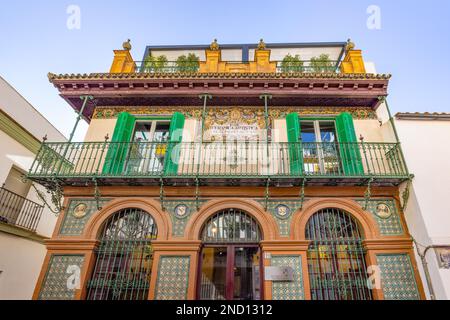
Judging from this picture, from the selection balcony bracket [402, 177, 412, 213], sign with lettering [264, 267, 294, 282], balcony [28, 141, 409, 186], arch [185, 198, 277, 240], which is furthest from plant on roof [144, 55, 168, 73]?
balcony bracket [402, 177, 412, 213]

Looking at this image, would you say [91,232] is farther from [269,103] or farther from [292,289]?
[269,103]

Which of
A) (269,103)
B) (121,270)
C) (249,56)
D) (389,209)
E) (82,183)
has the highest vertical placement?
(249,56)

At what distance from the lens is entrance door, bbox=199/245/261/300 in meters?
6.25

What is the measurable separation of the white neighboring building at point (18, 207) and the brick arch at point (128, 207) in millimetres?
3788

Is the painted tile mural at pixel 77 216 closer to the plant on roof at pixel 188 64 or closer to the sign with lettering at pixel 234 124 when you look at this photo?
the sign with lettering at pixel 234 124

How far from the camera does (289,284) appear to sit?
6.05 meters

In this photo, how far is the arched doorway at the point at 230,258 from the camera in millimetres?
6281

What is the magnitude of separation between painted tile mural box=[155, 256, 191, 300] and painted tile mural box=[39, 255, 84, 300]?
6.74ft

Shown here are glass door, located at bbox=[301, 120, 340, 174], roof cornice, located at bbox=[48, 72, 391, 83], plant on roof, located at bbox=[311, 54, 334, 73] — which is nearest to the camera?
glass door, located at bbox=[301, 120, 340, 174]

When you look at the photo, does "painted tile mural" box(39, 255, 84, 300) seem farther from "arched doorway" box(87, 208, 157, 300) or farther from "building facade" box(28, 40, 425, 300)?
"arched doorway" box(87, 208, 157, 300)

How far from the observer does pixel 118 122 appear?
317 inches

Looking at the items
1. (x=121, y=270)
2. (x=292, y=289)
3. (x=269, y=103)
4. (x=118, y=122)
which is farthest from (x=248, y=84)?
(x=121, y=270)

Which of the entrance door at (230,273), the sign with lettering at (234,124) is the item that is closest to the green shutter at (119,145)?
the sign with lettering at (234,124)

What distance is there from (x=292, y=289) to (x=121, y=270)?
4282mm
